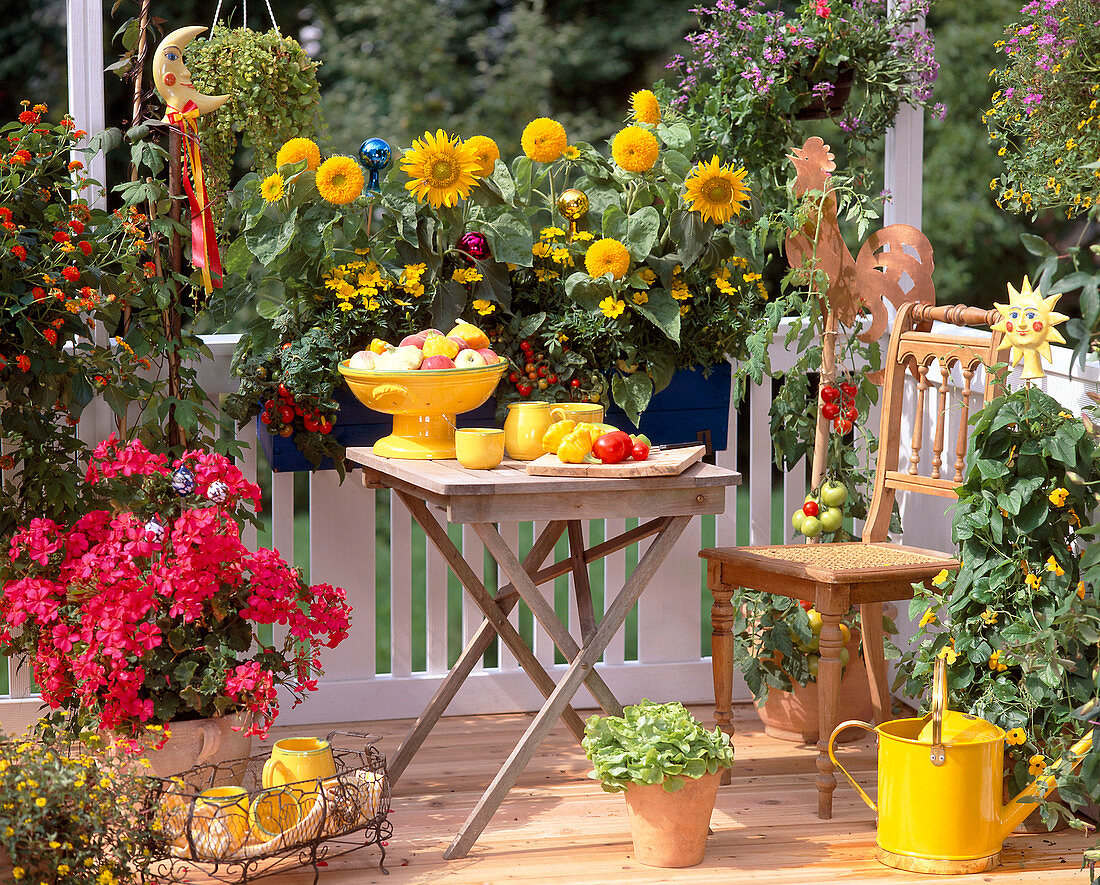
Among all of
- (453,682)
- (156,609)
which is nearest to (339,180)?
(156,609)

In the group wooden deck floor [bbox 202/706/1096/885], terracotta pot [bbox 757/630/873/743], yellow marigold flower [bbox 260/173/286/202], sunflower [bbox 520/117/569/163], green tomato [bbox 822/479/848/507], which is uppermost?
sunflower [bbox 520/117/569/163]

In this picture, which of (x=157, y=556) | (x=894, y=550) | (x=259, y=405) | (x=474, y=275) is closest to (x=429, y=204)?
(x=474, y=275)

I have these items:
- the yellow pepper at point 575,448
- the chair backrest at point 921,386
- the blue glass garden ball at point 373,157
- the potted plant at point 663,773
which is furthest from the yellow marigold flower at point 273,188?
the chair backrest at point 921,386

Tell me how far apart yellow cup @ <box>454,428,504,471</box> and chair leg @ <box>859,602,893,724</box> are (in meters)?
1.11

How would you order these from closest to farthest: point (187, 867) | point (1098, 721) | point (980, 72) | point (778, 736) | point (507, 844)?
point (1098, 721)
point (187, 867)
point (507, 844)
point (778, 736)
point (980, 72)

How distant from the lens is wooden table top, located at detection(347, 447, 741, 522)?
249 centimetres

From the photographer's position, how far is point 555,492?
8.29 feet

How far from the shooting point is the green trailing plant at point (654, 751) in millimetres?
2500

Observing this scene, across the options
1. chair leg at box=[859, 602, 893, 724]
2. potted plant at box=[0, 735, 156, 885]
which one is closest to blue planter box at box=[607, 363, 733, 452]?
chair leg at box=[859, 602, 893, 724]

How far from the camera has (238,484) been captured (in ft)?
9.23

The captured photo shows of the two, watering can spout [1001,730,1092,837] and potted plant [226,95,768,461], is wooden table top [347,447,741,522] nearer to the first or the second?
potted plant [226,95,768,461]

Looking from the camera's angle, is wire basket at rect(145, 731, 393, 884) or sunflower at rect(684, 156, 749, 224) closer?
wire basket at rect(145, 731, 393, 884)

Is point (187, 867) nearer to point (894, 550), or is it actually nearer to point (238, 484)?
point (238, 484)

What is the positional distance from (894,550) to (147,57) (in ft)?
6.99
